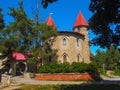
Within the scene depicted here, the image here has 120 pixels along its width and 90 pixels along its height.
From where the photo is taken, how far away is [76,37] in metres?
54.0

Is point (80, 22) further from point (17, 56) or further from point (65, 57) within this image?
point (17, 56)

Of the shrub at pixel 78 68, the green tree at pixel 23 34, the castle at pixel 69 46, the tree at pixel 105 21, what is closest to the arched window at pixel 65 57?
the castle at pixel 69 46

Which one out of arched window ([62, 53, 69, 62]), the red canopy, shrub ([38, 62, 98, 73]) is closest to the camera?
shrub ([38, 62, 98, 73])

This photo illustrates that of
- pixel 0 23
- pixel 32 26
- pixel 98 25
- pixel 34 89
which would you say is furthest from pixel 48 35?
pixel 98 25

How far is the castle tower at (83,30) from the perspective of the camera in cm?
5740

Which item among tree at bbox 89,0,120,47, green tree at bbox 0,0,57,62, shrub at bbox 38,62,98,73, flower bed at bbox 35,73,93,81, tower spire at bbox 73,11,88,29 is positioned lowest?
flower bed at bbox 35,73,93,81

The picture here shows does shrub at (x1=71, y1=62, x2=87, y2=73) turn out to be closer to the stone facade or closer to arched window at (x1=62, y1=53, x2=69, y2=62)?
the stone facade

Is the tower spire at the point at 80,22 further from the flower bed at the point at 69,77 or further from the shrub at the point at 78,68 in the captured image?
the flower bed at the point at 69,77

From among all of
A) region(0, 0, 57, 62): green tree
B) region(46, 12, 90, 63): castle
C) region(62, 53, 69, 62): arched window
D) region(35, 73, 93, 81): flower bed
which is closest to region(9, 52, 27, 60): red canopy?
region(0, 0, 57, 62): green tree

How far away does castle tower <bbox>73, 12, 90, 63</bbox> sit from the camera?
5740 centimetres

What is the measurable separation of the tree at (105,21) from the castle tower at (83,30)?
38249mm

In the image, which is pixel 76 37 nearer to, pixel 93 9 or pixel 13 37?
pixel 13 37

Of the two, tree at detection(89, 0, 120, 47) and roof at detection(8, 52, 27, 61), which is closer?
tree at detection(89, 0, 120, 47)

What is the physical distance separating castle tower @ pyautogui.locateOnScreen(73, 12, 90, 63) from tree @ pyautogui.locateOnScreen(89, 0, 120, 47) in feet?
125
